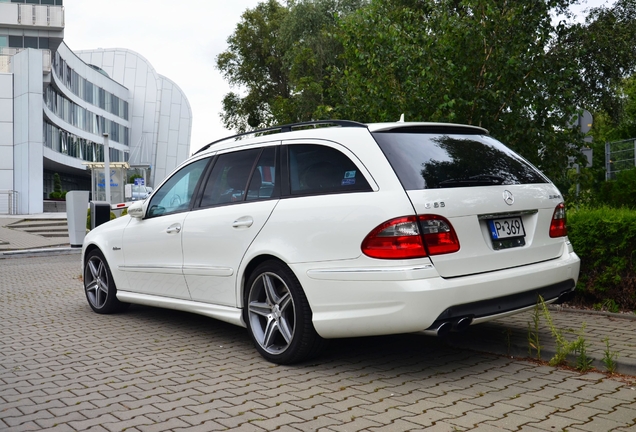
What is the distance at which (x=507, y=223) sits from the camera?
15.7 feet

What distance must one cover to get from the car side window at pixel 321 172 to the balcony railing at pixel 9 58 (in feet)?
140

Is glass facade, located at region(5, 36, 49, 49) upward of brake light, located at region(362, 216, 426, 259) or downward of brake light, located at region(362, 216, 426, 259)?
upward

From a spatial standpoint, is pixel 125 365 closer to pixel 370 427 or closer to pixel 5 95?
pixel 370 427

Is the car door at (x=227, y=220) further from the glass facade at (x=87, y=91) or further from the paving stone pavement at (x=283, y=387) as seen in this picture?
the glass facade at (x=87, y=91)

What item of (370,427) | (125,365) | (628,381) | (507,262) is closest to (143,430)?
(370,427)

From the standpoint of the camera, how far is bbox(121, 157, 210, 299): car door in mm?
6199

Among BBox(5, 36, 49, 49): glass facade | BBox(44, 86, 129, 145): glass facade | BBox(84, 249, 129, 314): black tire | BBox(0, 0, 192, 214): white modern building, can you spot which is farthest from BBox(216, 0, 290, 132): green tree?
BBox(84, 249, 129, 314): black tire

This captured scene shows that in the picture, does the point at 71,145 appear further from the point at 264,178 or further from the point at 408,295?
the point at 408,295

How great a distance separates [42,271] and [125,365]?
942cm

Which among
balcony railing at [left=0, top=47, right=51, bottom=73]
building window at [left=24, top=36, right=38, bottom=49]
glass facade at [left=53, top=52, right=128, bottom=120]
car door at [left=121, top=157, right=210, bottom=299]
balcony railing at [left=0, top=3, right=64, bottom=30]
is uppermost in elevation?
balcony railing at [left=0, top=3, right=64, bottom=30]

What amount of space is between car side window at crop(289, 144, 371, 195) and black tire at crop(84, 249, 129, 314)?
3109 millimetres

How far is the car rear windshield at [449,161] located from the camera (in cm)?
462

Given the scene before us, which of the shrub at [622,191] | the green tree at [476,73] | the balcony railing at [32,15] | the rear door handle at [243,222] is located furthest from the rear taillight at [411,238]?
the balcony railing at [32,15]

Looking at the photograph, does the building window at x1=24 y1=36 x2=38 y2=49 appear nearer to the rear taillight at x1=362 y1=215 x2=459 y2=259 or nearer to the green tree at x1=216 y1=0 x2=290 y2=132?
the green tree at x1=216 y1=0 x2=290 y2=132
